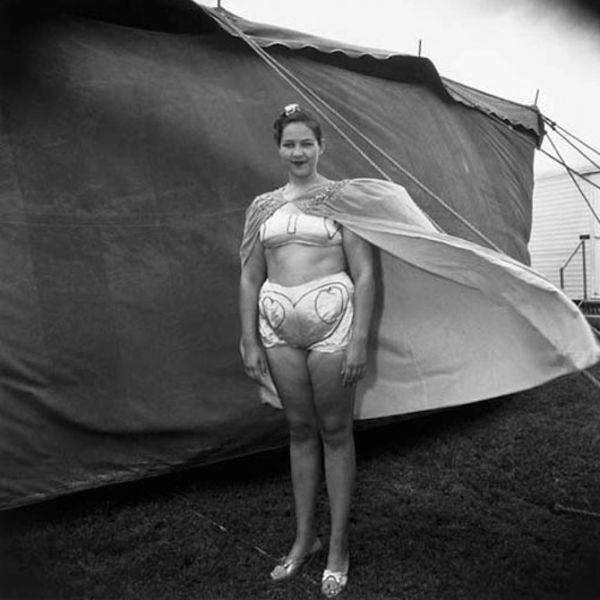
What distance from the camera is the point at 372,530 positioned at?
2973mm

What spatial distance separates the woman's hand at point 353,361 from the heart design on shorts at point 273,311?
0.77 ft

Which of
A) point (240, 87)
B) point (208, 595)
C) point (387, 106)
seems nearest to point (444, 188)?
point (387, 106)

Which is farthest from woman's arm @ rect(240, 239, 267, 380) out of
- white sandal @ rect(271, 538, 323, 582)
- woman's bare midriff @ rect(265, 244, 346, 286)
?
white sandal @ rect(271, 538, 323, 582)

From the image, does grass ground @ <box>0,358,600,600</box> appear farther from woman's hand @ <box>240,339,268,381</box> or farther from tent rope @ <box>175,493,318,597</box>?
woman's hand @ <box>240,339,268,381</box>

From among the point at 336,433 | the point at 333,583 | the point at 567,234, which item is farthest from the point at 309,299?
the point at 567,234

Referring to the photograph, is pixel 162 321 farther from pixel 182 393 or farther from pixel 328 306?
pixel 328 306

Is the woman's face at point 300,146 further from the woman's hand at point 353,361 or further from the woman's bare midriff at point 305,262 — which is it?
the woman's hand at point 353,361

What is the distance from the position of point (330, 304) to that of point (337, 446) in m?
0.48

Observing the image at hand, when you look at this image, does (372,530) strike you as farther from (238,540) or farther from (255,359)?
(255,359)

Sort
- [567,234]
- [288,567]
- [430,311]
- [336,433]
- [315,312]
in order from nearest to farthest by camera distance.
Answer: [315,312] → [336,433] → [288,567] → [430,311] → [567,234]

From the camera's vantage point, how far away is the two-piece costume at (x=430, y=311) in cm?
218

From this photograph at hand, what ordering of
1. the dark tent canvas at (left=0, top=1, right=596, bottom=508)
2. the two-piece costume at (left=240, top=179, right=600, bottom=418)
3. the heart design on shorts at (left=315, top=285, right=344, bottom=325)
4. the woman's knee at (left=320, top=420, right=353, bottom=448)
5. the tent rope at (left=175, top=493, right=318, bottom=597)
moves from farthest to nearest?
1. the dark tent canvas at (left=0, top=1, right=596, bottom=508)
2. the tent rope at (left=175, top=493, right=318, bottom=597)
3. the woman's knee at (left=320, top=420, right=353, bottom=448)
4. the heart design on shorts at (left=315, top=285, right=344, bottom=325)
5. the two-piece costume at (left=240, top=179, right=600, bottom=418)

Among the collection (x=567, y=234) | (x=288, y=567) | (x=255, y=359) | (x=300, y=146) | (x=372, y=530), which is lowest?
(x=567, y=234)

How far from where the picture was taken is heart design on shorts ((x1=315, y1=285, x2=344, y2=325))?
2.29m
